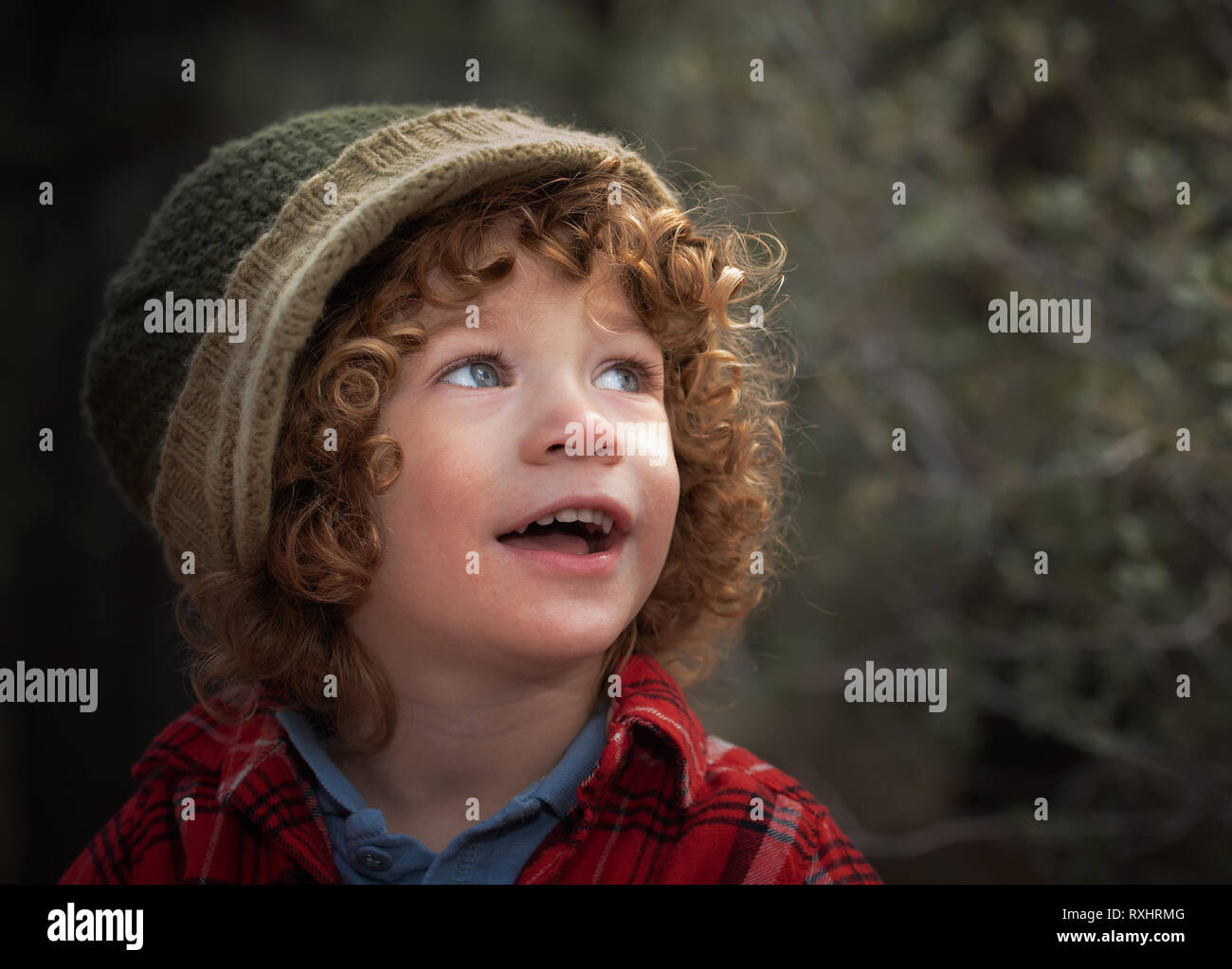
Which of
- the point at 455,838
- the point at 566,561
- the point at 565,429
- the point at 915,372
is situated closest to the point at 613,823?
the point at 455,838

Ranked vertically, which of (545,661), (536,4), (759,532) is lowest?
(545,661)

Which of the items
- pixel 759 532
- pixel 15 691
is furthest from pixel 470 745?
pixel 15 691

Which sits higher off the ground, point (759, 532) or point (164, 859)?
point (759, 532)

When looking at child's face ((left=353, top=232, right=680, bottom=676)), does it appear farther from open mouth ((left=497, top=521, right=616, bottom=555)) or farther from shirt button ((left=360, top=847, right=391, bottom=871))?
shirt button ((left=360, top=847, right=391, bottom=871))

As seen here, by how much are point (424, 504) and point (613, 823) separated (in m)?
0.38

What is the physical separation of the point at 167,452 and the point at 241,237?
0.24 meters

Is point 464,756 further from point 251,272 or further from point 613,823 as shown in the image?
point 251,272

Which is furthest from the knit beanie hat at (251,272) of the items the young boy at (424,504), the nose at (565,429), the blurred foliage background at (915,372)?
the blurred foliage background at (915,372)

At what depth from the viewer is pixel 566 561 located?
0.95 metres

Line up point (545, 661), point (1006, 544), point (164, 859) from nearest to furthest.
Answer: point (545, 661)
point (164, 859)
point (1006, 544)

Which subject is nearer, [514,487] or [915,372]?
[514,487]
